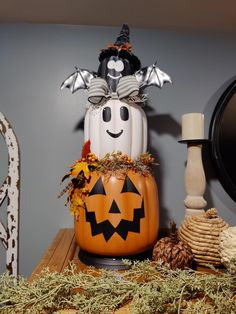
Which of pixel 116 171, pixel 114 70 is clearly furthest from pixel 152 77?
pixel 116 171

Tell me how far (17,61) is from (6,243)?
65cm

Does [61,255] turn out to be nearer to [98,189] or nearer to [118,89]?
[98,189]

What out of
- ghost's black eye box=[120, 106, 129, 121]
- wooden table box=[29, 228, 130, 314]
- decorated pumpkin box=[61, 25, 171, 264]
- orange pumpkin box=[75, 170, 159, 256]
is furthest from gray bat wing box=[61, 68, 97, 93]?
wooden table box=[29, 228, 130, 314]

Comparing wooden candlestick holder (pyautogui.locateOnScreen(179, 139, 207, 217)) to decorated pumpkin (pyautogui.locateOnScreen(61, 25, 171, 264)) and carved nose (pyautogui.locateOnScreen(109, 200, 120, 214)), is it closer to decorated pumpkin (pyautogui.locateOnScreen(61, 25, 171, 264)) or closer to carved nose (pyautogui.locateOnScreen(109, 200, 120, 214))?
decorated pumpkin (pyautogui.locateOnScreen(61, 25, 171, 264))

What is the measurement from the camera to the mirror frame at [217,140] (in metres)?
0.88

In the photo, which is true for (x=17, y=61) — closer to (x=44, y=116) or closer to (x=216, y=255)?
(x=44, y=116)

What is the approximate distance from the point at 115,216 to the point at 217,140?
1.67 ft

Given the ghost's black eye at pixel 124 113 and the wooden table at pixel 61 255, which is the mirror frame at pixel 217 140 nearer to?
the wooden table at pixel 61 255

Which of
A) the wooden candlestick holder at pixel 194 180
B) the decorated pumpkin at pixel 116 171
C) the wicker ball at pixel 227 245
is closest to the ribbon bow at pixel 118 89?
the decorated pumpkin at pixel 116 171

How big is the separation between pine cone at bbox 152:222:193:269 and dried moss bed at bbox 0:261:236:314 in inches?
3.2

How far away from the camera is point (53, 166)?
90cm

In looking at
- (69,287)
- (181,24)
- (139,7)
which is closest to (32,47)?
(139,7)

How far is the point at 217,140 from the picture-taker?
89 centimetres

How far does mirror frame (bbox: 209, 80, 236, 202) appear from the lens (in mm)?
884
